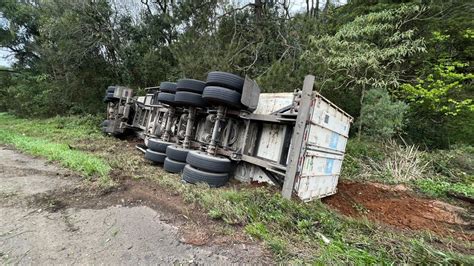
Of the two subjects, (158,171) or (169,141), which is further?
(169,141)

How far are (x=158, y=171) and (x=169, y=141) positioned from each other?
1074 millimetres

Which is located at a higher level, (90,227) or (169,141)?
(169,141)

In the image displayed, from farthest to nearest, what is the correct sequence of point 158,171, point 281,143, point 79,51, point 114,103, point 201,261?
1. point 79,51
2. point 114,103
3. point 158,171
4. point 281,143
5. point 201,261

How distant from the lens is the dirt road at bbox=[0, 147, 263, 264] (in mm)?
1795

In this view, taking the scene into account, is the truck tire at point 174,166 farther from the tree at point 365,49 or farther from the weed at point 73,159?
the tree at point 365,49

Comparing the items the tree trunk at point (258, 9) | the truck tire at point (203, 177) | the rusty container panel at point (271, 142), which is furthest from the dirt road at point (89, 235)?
the tree trunk at point (258, 9)

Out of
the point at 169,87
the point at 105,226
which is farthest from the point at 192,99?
the point at 105,226

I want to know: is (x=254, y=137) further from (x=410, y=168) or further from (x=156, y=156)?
(x=410, y=168)

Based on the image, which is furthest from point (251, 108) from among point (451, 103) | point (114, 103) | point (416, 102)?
point (451, 103)

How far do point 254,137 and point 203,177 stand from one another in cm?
121

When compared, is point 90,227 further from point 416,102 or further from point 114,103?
point 416,102

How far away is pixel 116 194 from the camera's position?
9.83ft

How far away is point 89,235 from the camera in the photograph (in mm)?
2059

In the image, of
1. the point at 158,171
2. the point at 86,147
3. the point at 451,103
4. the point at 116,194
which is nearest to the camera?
the point at 116,194
